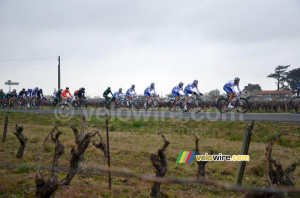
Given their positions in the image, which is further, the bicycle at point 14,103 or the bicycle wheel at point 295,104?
the bicycle at point 14,103

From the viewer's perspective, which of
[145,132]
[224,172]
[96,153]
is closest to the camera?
[224,172]

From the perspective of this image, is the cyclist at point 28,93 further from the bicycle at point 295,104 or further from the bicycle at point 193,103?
the bicycle at point 295,104

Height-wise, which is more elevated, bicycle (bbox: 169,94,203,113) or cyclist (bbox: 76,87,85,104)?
cyclist (bbox: 76,87,85,104)

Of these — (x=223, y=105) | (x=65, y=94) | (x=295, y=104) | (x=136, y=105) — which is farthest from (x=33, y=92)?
(x=295, y=104)

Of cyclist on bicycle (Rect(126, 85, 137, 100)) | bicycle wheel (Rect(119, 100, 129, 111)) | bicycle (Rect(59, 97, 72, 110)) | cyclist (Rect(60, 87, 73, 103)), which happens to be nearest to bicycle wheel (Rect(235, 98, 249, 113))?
cyclist on bicycle (Rect(126, 85, 137, 100))

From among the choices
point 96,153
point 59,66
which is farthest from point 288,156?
point 59,66

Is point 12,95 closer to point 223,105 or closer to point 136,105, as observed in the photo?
point 136,105

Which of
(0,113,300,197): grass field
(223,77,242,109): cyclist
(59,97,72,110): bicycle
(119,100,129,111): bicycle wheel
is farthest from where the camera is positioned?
(59,97,72,110): bicycle

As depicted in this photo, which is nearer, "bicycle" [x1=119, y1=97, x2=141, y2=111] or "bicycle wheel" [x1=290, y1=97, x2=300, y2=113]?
"bicycle wheel" [x1=290, y1=97, x2=300, y2=113]

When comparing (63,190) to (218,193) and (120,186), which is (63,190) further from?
(218,193)

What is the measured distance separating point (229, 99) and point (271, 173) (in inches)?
420

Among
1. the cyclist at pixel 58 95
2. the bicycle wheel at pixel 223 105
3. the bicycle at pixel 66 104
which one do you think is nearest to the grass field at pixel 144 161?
the bicycle wheel at pixel 223 105

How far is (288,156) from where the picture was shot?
25.4 ft

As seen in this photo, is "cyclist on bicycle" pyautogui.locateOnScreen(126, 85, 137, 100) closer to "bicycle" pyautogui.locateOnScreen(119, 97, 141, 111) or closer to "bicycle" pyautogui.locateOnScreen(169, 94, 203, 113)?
"bicycle" pyautogui.locateOnScreen(119, 97, 141, 111)
